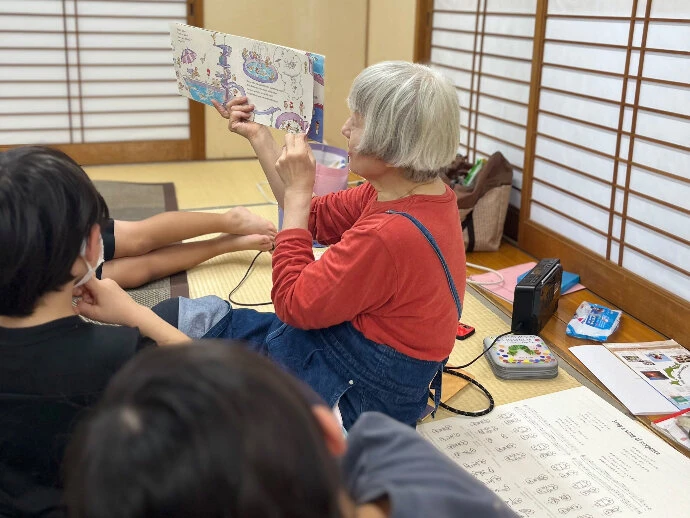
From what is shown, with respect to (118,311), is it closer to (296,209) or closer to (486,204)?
(296,209)

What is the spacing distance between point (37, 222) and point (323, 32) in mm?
3668

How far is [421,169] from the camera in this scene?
1427 mm

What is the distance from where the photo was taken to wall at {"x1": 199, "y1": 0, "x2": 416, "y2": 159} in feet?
13.9

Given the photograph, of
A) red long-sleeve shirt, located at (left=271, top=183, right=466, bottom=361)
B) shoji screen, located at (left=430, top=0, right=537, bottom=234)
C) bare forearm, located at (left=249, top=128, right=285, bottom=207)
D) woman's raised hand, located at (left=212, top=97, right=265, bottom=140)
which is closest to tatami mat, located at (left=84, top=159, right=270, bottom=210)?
shoji screen, located at (left=430, top=0, right=537, bottom=234)

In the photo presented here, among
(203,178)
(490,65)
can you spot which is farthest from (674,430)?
(203,178)

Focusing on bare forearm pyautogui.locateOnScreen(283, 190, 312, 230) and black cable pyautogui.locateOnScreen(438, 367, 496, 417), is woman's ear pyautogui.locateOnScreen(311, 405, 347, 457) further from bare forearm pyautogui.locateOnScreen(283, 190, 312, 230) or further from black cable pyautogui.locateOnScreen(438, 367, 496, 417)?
black cable pyautogui.locateOnScreen(438, 367, 496, 417)

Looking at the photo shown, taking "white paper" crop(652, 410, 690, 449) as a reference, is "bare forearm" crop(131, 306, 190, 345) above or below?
above

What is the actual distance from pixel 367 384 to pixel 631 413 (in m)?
0.80

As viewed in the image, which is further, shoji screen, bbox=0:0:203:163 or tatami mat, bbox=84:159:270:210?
shoji screen, bbox=0:0:203:163

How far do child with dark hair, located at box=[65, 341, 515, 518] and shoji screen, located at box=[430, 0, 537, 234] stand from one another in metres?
2.72

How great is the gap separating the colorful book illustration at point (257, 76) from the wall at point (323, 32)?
2.26 metres

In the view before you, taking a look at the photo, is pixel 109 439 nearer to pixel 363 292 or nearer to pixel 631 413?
pixel 363 292

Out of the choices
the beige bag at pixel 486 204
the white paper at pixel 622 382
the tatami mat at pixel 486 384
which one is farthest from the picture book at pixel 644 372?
the beige bag at pixel 486 204

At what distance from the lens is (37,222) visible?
3.30 ft
